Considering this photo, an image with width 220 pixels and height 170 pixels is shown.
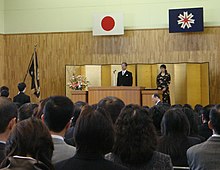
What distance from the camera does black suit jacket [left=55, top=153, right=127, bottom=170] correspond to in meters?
2.04

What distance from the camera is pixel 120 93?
10797 mm

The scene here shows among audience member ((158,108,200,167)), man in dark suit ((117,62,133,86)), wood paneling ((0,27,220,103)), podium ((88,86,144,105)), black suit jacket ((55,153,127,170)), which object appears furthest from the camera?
wood paneling ((0,27,220,103))

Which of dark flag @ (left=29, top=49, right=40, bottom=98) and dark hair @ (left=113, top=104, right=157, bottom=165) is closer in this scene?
dark hair @ (left=113, top=104, right=157, bottom=165)

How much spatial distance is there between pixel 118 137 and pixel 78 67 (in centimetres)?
1067

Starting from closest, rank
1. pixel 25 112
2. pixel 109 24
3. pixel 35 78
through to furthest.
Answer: pixel 25 112 → pixel 35 78 → pixel 109 24

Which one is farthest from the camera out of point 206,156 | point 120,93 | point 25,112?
point 120,93

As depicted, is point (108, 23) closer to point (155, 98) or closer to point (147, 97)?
point (147, 97)

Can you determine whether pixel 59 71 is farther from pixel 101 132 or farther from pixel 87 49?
pixel 101 132

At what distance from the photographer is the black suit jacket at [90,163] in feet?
Result: 6.68

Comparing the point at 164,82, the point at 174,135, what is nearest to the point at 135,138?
the point at 174,135

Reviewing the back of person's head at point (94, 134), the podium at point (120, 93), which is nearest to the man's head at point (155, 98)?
the podium at point (120, 93)

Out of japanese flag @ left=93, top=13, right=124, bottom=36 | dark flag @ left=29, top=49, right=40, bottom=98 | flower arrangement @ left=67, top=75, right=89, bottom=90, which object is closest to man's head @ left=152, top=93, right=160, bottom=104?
flower arrangement @ left=67, top=75, right=89, bottom=90

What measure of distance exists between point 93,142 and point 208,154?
129cm

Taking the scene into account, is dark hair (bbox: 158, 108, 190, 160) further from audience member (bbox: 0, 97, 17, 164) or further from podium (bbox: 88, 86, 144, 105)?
podium (bbox: 88, 86, 144, 105)
